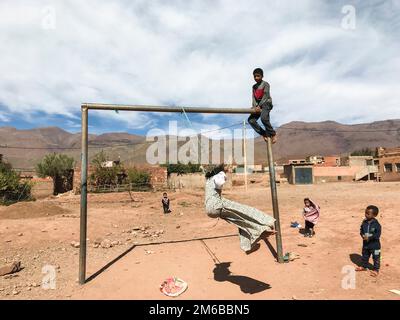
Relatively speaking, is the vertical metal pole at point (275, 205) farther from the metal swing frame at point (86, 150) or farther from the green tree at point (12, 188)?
the green tree at point (12, 188)

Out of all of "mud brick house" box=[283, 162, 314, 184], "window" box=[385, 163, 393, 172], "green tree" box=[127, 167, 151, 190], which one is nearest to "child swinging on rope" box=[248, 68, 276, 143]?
"green tree" box=[127, 167, 151, 190]

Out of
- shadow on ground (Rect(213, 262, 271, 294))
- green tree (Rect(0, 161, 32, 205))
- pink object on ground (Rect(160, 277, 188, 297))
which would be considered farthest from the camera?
green tree (Rect(0, 161, 32, 205))

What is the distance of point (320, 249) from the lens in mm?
7113

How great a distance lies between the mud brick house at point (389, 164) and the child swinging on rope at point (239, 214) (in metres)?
39.6

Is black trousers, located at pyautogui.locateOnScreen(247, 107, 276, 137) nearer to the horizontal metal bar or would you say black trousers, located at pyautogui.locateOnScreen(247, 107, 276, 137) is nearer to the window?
the horizontal metal bar

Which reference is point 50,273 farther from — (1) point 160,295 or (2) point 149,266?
(1) point 160,295

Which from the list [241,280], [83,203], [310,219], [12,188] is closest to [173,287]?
[241,280]

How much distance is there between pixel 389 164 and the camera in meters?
40.2

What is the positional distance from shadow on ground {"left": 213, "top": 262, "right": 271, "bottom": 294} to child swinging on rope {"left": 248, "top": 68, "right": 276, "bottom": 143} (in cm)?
285

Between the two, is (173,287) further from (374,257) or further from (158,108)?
(374,257)

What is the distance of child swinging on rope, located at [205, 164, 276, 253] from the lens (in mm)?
4961

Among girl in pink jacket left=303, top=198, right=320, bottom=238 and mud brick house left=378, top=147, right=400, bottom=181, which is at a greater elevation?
mud brick house left=378, top=147, right=400, bottom=181

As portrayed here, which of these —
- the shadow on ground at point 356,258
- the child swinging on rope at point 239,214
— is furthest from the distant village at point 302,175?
the child swinging on rope at point 239,214

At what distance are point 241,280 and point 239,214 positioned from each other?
5.03ft
